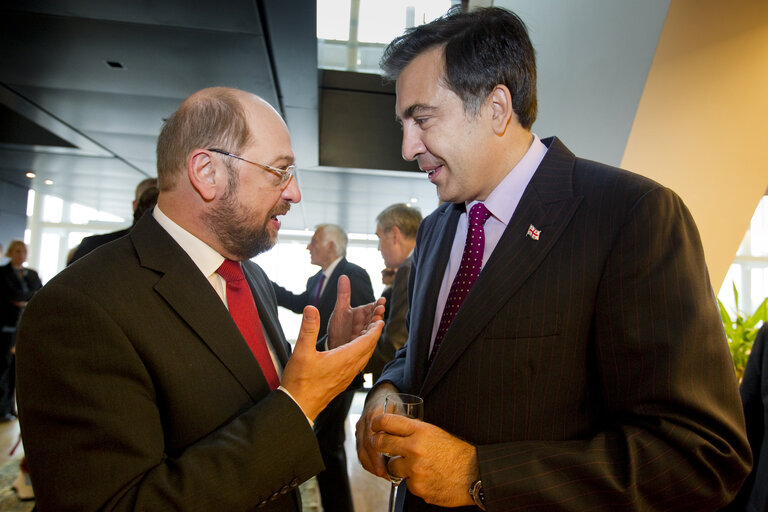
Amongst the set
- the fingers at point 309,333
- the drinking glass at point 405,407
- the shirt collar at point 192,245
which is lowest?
the drinking glass at point 405,407

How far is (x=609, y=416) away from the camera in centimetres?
106

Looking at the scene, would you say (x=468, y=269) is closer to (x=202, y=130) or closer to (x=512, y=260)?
(x=512, y=260)

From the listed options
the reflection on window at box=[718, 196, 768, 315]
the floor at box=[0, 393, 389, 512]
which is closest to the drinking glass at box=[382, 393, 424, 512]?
the floor at box=[0, 393, 389, 512]

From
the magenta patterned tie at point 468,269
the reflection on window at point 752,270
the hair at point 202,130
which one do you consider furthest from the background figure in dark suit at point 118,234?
the reflection on window at point 752,270

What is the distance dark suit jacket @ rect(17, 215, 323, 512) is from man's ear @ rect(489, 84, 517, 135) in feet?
2.74

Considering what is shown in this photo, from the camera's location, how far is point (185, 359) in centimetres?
108

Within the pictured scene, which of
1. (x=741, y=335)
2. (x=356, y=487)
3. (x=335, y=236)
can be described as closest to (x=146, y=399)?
(x=335, y=236)

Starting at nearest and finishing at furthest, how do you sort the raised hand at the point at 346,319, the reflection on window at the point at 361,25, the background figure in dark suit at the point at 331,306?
the raised hand at the point at 346,319, the background figure in dark suit at the point at 331,306, the reflection on window at the point at 361,25

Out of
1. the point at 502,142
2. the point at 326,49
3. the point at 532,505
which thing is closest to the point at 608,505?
the point at 532,505

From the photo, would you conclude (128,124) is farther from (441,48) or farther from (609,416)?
(609,416)

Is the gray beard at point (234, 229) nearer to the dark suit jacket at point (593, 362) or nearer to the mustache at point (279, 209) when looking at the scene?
the mustache at point (279, 209)

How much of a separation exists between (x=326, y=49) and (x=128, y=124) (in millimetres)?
2736

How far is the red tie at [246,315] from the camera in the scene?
129 centimetres

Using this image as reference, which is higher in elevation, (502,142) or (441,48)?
(441,48)
